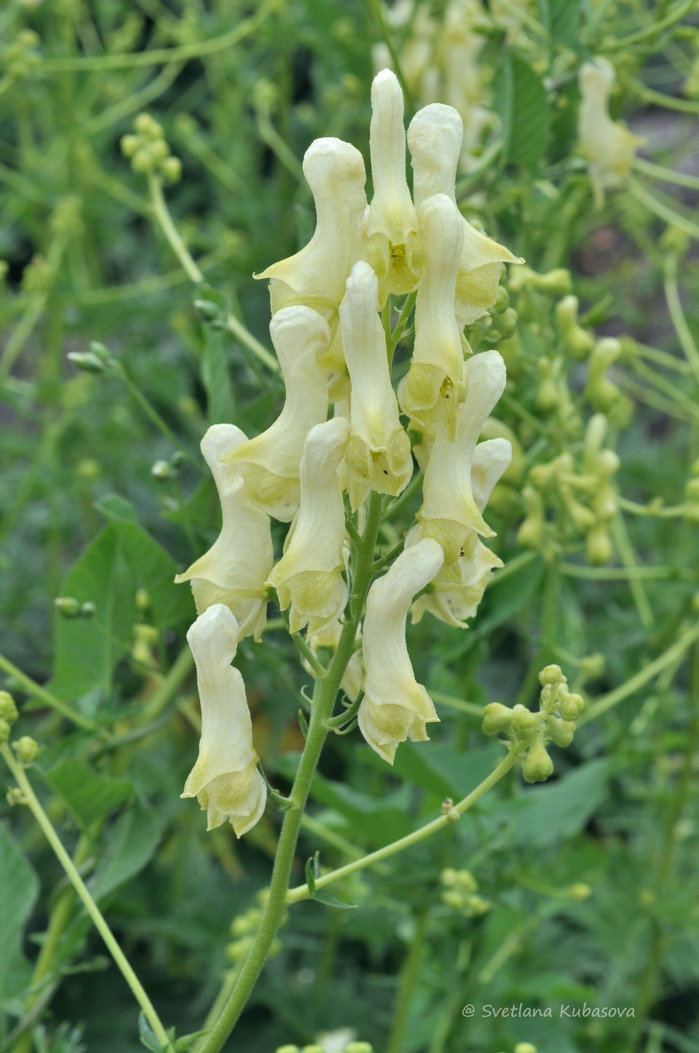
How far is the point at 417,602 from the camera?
835 millimetres

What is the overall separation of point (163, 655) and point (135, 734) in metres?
0.09

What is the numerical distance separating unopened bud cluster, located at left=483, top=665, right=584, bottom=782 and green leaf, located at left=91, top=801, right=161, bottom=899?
47 centimetres

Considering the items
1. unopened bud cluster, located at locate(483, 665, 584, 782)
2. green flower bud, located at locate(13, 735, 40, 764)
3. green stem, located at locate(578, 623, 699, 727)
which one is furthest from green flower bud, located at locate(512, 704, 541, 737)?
green stem, located at locate(578, 623, 699, 727)

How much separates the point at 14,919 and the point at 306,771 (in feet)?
1.62

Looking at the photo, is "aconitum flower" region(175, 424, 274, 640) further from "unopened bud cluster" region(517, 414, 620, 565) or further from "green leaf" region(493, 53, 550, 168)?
"green leaf" region(493, 53, 550, 168)

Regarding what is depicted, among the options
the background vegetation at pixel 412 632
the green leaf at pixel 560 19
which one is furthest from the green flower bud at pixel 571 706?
the green leaf at pixel 560 19

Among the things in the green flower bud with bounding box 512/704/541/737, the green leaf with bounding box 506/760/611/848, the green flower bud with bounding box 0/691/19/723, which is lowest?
the green leaf with bounding box 506/760/611/848

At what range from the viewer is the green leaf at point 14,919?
1.10 meters

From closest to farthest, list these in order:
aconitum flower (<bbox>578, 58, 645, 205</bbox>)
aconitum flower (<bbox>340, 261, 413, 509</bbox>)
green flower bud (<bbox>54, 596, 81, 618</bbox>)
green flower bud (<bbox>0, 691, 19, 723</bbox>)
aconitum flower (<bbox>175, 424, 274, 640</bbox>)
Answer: aconitum flower (<bbox>340, 261, 413, 509</bbox>)
aconitum flower (<bbox>175, 424, 274, 640</bbox>)
green flower bud (<bbox>0, 691, 19, 723</bbox>)
green flower bud (<bbox>54, 596, 81, 618</bbox>)
aconitum flower (<bbox>578, 58, 645, 205</bbox>)

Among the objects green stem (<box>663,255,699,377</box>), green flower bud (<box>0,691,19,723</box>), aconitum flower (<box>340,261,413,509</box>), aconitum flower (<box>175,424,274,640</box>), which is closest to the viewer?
aconitum flower (<box>340,261,413,509</box>)

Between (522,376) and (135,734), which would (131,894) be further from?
(522,376)

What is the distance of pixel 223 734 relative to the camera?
2.56ft

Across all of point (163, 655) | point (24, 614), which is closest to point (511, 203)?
point (163, 655)

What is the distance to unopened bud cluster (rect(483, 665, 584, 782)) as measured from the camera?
75cm
